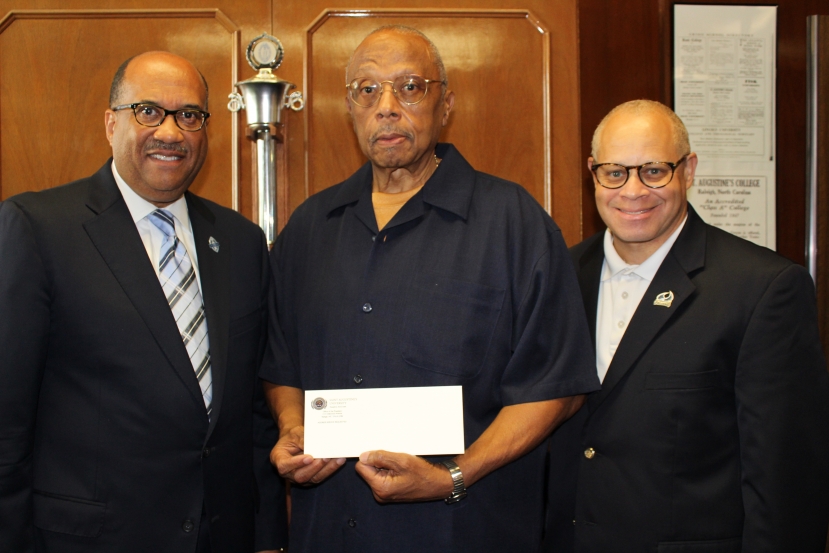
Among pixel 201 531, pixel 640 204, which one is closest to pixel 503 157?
pixel 640 204

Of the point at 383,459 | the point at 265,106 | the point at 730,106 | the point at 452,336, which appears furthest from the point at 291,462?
the point at 730,106

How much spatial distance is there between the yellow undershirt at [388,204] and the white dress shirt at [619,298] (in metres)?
0.66

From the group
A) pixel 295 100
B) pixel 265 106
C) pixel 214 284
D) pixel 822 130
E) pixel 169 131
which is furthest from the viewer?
pixel 822 130

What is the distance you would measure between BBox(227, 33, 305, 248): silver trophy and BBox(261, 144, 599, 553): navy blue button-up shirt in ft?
3.40

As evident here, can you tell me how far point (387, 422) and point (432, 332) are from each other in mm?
278

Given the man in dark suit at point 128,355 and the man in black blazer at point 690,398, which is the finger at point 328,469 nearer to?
the man in dark suit at point 128,355

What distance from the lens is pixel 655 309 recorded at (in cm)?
192

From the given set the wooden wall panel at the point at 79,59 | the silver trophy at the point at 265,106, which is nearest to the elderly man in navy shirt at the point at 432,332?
the silver trophy at the point at 265,106

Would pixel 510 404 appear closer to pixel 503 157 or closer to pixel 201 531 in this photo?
pixel 201 531

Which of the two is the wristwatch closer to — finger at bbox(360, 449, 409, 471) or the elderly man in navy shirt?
the elderly man in navy shirt

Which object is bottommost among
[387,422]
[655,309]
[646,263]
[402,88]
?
[387,422]

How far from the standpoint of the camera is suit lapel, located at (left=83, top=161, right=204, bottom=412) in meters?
1.79

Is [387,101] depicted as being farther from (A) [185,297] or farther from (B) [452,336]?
(A) [185,297]

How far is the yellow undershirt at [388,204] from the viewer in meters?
Answer: 2.05
